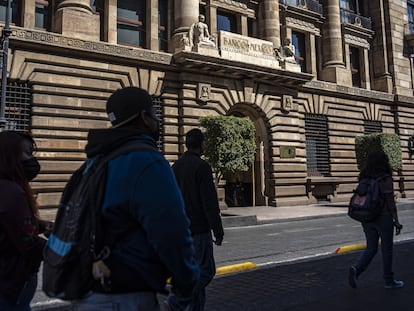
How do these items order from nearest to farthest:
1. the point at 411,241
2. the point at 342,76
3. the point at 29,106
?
the point at 411,241 < the point at 29,106 < the point at 342,76

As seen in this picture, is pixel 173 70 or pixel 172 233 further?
pixel 173 70

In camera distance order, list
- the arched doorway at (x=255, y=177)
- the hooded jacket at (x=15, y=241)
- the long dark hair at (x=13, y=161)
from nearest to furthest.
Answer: the hooded jacket at (x=15, y=241)
the long dark hair at (x=13, y=161)
the arched doorway at (x=255, y=177)

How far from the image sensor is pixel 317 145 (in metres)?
24.0

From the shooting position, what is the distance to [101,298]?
5.85ft

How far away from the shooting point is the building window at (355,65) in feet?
94.0

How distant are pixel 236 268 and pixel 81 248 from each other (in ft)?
17.6

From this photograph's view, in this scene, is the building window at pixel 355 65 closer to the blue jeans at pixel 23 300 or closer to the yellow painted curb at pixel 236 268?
the yellow painted curb at pixel 236 268

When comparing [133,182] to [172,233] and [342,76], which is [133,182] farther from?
[342,76]

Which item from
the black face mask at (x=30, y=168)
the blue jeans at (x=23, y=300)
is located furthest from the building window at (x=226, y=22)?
the blue jeans at (x=23, y=300)

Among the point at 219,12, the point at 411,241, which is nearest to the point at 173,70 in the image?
the point at 219,12

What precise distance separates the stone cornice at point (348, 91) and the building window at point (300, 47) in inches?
96.7

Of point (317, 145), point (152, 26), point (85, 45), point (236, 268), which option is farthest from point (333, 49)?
point (236, 268)

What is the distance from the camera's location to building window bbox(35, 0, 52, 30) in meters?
17.0

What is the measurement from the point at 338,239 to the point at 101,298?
9.48 meters
